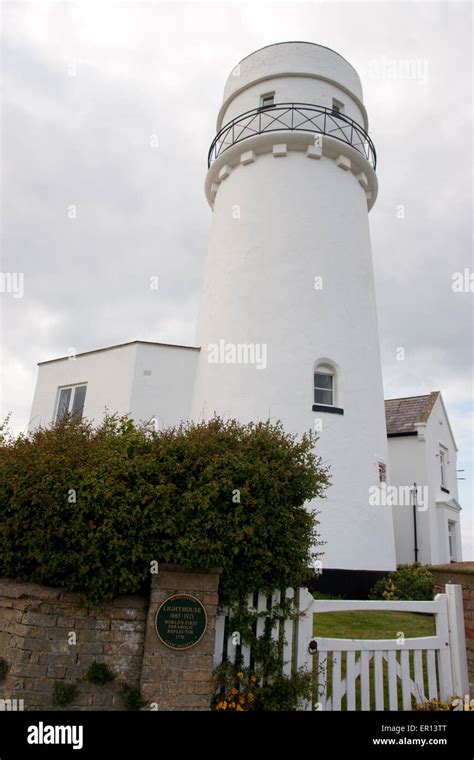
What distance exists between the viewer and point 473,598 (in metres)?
5.55

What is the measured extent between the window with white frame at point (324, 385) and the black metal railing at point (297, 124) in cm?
661

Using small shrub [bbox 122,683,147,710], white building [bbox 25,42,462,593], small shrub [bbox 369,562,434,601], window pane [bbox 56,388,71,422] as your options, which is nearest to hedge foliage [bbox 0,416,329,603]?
small shrub [bbox 122,683,147,710]

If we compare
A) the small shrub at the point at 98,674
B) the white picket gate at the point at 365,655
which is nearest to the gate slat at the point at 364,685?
the white picket gate at the point at 365,655

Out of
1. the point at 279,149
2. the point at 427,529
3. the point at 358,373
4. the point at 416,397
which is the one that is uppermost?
the point at 279,149

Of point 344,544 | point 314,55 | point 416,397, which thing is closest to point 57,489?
point 344,544

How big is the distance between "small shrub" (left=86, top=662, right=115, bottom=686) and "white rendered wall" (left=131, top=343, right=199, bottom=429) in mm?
8674

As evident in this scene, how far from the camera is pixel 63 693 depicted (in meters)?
4.67

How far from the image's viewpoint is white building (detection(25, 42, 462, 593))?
12328 millimetres

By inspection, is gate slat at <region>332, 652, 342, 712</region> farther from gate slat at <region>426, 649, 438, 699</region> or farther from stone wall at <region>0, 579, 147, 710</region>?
stone wall at <region>0, 579, 147, 710</region>

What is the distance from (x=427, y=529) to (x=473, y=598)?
1414 centimetres

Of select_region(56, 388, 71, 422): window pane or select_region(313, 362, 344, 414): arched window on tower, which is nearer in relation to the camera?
select_region(313, 362, 344, 414): arched window on tower

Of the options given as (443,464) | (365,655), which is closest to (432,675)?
(365,655)

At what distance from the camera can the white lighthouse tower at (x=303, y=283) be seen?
40.3 feet
